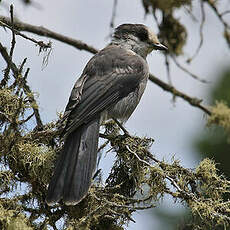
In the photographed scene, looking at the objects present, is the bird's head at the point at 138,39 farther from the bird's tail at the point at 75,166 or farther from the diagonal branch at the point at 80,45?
the bird's tail at the point at 75,166

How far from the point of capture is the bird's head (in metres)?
5.50

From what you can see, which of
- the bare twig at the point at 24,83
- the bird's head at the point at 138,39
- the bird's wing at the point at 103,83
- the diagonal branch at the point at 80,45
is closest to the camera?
the bare twig at the point at 24,83

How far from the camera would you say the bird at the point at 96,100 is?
12.3 ft

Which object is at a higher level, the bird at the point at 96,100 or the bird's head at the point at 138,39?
the bird's head at the point at 138,39

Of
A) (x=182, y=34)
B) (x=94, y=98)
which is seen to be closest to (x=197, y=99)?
(x=94, y=98)

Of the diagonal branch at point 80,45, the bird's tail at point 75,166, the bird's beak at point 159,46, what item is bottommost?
the bird's tail at point 75,166

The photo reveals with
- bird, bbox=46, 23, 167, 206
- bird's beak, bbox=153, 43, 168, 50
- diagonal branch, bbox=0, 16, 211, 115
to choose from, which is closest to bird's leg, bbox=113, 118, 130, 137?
bird, bbox=46, 23, 167, 206

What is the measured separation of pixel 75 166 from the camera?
3.95m

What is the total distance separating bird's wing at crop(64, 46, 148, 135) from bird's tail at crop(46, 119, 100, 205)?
78 millimetres

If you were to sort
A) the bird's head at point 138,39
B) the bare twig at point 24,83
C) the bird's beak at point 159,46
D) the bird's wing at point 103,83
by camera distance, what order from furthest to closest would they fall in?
1. the bird's head at point 138,39
2. the bird's beak at point 159,46
3. the bird's wing at point 103,83
4. the bare twig at point 24,83

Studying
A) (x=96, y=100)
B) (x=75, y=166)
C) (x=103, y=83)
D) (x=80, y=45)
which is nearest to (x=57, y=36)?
(x=80, y=45)

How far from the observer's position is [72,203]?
3512mm

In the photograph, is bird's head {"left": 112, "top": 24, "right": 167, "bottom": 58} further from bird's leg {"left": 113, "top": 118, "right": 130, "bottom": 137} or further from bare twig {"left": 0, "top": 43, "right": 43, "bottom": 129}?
bare twig {"left": 0, "top": 43, "right": 43, "bottom": 129}

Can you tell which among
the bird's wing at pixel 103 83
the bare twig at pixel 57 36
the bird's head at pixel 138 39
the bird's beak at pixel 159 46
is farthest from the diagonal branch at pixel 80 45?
the bird's head at pixel 138 39
